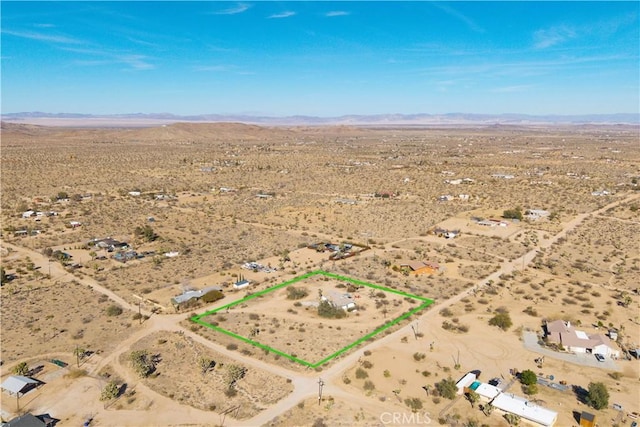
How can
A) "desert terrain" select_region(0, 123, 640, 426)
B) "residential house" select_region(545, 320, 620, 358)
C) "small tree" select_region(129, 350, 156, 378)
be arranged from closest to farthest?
"desert terrain" select_region(0, 123, 640, 426) < "small tree" select_region(129, 350, 156, 378) < "residential house" select_region(545, 320, 620, 358)

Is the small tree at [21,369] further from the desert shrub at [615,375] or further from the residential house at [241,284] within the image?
the desert shrub at [615,375]

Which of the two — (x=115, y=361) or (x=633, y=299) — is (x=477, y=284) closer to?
(x=633, y=299)

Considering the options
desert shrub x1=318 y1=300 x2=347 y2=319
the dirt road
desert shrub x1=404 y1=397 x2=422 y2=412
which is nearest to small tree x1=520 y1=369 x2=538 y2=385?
desert shrub x1=404 y1=397 x2=422 y2=412

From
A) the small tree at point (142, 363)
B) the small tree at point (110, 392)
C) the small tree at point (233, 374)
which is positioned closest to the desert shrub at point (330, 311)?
the small tree at point (233, 374)

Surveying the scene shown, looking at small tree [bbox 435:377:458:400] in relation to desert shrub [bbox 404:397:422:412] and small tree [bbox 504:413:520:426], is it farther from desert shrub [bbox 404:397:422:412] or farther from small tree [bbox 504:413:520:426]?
small tree [bbox 504:413:520:426]

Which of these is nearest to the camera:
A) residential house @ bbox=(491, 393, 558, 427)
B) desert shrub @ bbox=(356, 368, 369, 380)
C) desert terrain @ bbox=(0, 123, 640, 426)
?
residential house @ bbox=(491, 393, 558, 427)

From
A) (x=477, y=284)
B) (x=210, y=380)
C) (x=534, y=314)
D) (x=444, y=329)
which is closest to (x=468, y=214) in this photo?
(x=477, y=284)

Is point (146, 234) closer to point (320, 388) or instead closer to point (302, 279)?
point (302, 279)
